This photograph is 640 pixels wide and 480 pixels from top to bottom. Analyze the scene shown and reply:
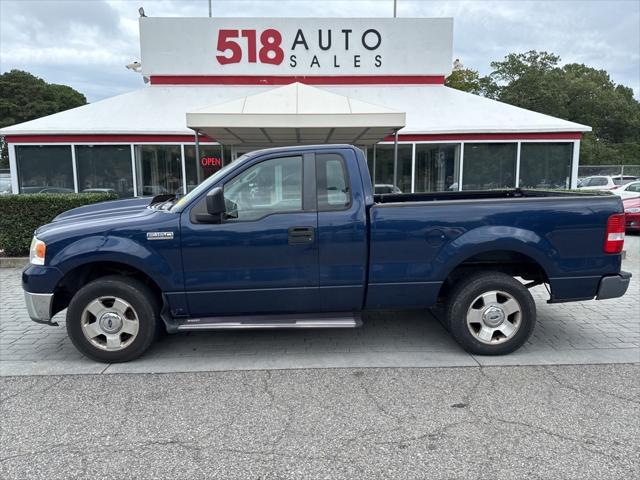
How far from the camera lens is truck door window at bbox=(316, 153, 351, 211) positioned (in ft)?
13.7

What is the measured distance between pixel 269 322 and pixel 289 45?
38.3 feet

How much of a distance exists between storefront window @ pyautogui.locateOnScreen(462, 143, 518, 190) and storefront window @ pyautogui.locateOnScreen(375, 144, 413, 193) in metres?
1.57

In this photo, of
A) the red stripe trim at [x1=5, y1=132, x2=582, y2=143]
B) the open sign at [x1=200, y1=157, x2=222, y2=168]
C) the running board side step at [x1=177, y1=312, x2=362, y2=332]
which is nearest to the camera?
the running board side step at [x1=177, y1=312, x2=362, y2=332]

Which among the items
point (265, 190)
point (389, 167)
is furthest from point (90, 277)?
point (389, 167)

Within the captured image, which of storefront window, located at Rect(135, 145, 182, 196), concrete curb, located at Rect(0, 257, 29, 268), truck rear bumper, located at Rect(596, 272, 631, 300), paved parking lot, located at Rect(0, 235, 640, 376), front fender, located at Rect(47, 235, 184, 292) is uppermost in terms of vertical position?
storefront window, located at Rect(135, 145, 182, 196)

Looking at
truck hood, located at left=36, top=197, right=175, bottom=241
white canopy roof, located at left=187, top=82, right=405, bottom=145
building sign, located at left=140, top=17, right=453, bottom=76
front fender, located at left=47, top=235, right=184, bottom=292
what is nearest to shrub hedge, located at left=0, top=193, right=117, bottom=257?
white canopy roof, located at left=187, top=82, right=405, bottom=145

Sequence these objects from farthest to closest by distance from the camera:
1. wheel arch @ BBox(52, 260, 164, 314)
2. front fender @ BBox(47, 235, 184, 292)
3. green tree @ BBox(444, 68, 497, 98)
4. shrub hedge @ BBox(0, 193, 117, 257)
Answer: green tree @ BBox(444, 68, 497, 98)
shrub hedge @ BBox(0, 193, 117, 257)
wheel arch @ BBox(52, 260, 164, 314)
front fender @ BBox(47, 235, 184, 292)

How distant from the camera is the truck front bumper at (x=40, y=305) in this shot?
413 cm

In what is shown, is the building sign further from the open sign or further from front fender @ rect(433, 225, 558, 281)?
front fender @ rect(433, 225, 558, 281)

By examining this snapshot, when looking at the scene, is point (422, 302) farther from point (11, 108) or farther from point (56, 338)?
point (11, 108)

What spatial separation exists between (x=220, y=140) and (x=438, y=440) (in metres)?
9.66

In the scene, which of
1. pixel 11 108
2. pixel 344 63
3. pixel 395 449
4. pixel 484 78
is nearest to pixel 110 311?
pixel 395 449

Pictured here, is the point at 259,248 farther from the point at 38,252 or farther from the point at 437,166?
the point at 437,166

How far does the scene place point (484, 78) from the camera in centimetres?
4531
